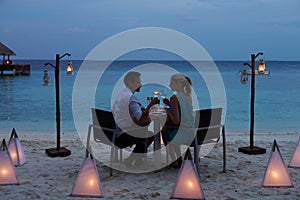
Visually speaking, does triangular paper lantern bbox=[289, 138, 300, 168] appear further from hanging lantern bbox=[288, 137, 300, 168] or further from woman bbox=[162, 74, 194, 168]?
woman bbox=[162, 74, 194, 168]

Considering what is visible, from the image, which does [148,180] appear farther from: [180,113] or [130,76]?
[130,76]

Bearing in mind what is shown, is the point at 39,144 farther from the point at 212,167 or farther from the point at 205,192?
the point at 205,192

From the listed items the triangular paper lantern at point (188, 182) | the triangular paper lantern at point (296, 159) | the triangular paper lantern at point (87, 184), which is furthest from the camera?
the triangular paper lantern at point (296, 159)

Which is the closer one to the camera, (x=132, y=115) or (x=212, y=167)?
(x=132, y=115)

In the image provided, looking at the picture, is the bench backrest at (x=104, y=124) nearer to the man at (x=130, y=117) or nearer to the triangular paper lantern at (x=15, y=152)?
the man at (x=130, y=117)

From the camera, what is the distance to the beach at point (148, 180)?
411 cm

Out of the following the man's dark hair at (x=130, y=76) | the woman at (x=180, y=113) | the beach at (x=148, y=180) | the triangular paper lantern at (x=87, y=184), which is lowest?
the beach at (x=148, y=180)

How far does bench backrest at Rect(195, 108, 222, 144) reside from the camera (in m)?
4.62

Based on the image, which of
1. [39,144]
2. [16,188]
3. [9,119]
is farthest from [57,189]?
[9,119]

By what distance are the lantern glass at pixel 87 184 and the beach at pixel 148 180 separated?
3.9 inches

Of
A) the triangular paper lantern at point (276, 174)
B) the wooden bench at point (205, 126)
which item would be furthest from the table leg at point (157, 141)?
the triangular paper lantern at point (276, 174)

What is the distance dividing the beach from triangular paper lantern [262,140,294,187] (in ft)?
0.26

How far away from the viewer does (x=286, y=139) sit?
762 centimetres

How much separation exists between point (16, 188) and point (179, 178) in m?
1.59
